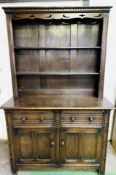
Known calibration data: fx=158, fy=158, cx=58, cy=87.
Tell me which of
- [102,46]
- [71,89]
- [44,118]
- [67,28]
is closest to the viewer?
[44,118]

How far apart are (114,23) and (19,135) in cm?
198

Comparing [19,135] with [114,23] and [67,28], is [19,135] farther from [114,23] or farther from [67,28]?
[114,23]

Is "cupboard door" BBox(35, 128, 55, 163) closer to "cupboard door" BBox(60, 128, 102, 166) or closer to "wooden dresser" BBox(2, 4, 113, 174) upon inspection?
"wooden dresser" BBox(2, 4, 113, 174)

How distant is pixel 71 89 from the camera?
2324mm

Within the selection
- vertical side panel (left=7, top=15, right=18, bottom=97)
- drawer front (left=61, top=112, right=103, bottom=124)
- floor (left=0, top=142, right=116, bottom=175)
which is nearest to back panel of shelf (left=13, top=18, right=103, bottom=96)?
vertical side panel (left=7, top=15, right=18, bottom=97)

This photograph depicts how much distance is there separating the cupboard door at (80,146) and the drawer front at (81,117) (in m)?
0.10

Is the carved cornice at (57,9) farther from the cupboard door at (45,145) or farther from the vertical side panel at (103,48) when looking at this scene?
the cupboard door at (45,145)

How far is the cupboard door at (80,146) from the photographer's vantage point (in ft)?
6.08

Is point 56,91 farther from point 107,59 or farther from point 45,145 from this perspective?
point 107,59

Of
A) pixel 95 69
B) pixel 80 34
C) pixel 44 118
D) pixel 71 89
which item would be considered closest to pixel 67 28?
pixel 80 34

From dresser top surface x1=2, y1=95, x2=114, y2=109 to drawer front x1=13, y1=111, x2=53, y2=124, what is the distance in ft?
0.27

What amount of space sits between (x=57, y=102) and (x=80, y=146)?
60cm

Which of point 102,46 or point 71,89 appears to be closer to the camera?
point 102,46

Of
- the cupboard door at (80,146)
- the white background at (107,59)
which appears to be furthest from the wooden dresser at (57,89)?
the white background at (107,59)
